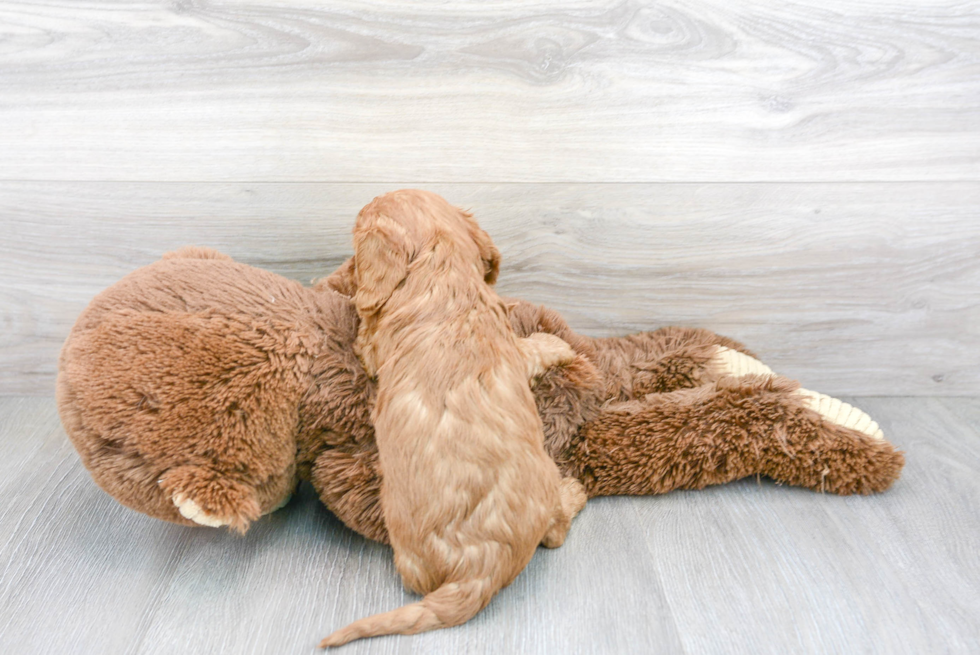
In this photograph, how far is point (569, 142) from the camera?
129cm

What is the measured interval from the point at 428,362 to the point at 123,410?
43 cm

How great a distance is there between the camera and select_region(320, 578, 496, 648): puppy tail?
0.87m

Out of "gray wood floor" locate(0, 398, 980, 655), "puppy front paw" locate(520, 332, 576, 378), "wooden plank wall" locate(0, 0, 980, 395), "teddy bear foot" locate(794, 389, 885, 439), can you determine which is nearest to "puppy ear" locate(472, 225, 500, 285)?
"puppy front paw" locate(520, 332, 576, 378)

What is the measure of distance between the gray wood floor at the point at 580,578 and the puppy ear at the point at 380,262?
0.41 metres

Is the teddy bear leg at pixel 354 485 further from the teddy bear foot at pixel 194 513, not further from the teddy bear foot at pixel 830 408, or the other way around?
the teddy bear foot at pixel 830 408

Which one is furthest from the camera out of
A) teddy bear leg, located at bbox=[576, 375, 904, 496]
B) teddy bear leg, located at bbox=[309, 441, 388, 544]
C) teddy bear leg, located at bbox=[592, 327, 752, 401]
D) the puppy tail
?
teddy bear leg, located at bbox=[592, 327, 752, 401]

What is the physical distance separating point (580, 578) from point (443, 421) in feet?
1.07

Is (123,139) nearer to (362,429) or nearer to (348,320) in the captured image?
(348,320)

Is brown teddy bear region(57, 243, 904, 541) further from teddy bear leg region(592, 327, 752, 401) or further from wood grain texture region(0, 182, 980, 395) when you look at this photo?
wood grain texture region(0, 182, 980, 395)

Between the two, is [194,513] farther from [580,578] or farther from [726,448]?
[726,448]

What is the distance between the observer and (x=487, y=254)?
106 centimetres

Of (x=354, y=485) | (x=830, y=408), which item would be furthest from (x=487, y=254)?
(x=830, y=408)

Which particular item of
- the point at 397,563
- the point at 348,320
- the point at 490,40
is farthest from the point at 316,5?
the point at 397,563

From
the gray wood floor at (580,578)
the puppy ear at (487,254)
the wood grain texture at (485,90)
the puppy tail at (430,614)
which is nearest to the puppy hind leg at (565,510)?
the gray wood floor at (580,578)
